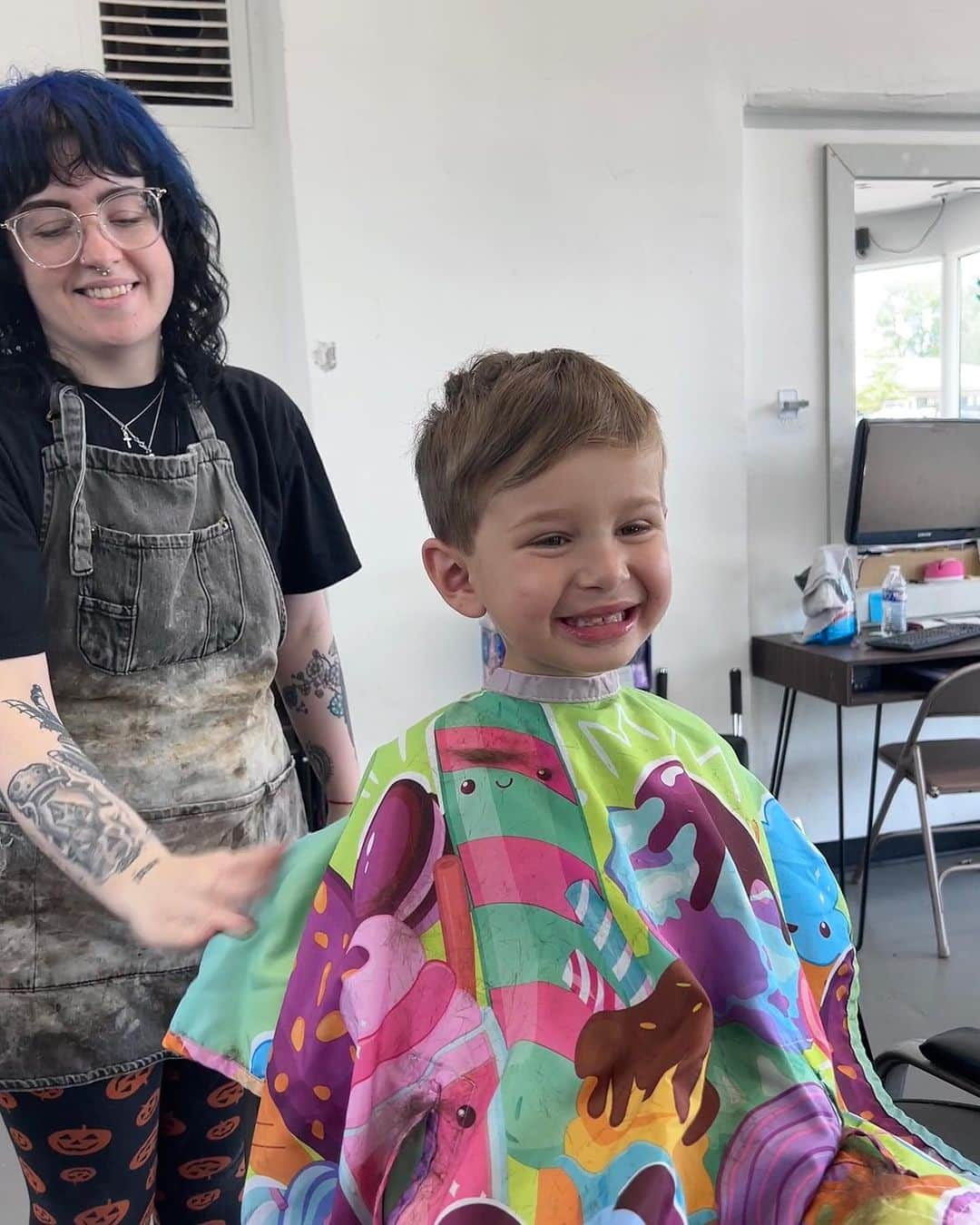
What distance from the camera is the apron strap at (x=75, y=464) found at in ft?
3.34

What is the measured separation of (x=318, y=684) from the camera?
1299mm

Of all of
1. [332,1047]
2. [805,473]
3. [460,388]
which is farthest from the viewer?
[805,473]

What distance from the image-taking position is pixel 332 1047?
2.80ft

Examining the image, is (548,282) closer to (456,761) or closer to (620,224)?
(620,224)

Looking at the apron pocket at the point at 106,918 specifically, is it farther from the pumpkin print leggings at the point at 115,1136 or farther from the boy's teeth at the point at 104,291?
the boy's teeth at the point at 104,291

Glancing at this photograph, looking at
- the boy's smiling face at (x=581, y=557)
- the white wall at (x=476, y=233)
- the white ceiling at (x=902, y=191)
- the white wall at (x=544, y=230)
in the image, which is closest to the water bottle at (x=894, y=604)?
the white wall at (x=544, y=230)

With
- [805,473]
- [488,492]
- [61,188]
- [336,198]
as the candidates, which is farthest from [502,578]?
[805,473]

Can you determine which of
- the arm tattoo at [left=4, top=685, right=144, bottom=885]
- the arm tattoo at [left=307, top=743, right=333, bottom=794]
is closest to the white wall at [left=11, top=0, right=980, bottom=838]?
the arm tattoo at [left=307, top=743, right=333, bottom=794]

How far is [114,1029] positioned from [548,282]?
7.14 feet

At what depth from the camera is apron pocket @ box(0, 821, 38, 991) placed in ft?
3.33

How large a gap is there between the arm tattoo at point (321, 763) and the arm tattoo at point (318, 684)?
0.17 ft

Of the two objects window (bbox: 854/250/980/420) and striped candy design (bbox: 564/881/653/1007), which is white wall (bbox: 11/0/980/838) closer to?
window (bbox: 854/250/980/420)

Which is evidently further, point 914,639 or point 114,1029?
point 914,639

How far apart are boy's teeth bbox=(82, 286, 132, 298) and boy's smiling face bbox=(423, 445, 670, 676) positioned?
17.8 inches
